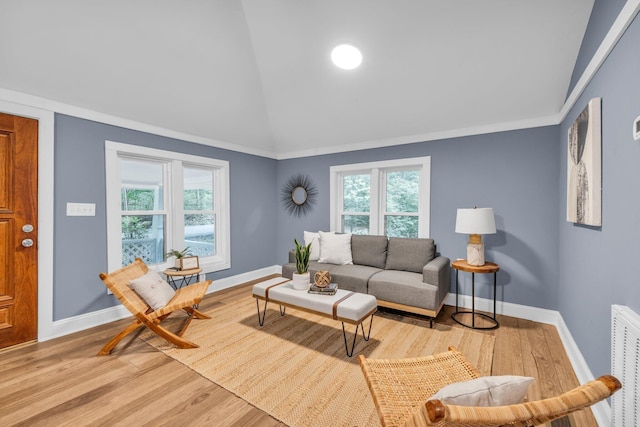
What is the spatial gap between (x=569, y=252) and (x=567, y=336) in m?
0.73

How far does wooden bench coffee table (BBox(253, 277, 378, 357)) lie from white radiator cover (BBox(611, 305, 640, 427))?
146 cm

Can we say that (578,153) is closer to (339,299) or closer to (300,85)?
(339,299)

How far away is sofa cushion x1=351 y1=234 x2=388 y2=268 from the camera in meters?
3.74

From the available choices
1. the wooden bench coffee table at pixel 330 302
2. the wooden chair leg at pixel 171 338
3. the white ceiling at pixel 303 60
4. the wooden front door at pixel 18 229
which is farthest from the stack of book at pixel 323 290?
the wooden front door at pixel 18 229

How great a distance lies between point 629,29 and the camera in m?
1.40

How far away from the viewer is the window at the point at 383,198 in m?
3.83

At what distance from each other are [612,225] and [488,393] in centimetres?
134

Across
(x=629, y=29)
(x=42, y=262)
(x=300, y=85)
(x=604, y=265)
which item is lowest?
(x=42, y=262)

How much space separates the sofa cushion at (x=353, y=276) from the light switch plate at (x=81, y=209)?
273 centimetres

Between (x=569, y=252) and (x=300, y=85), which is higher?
(x=300, y=85)

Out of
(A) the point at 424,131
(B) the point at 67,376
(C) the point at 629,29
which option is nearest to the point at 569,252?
(C) the point at 629,29

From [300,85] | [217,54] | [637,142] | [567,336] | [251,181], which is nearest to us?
[637,142]

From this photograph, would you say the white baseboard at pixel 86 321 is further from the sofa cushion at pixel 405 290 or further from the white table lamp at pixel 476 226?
the white table lamp at pixel 476 226

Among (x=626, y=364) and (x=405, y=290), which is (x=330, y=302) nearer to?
(x=405, y=290)
